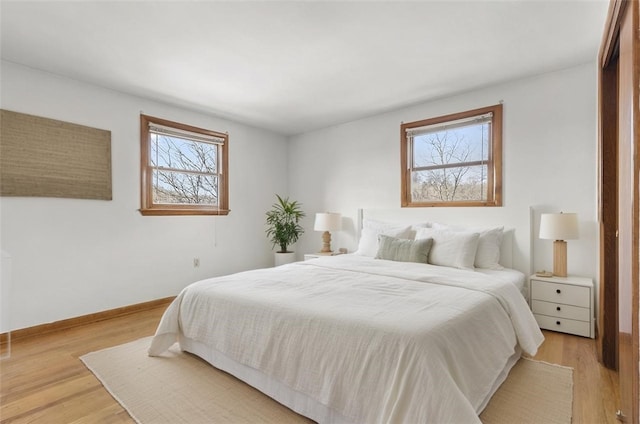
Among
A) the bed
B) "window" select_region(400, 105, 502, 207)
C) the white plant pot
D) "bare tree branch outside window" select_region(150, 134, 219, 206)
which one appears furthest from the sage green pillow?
"bare tree branch outside window" select_region(150, 134, 219, 206)

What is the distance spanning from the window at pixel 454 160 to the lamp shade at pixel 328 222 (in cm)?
97

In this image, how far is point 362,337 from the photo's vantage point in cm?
148

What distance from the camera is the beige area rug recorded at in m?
1.69

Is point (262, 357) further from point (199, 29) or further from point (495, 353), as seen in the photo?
point (199, 29)

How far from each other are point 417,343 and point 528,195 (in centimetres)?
263

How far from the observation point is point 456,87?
3.45 metres

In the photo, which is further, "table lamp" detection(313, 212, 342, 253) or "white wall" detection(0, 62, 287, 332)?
"table lamp" detection(313, 212, 342, 253)

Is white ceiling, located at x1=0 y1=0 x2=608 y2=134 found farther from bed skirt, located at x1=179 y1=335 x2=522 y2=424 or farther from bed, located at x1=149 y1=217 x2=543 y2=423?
bed skirt, located at x1=179 y1=335 x2=522 y2=424

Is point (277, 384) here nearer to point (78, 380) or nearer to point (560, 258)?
point (78, 380)

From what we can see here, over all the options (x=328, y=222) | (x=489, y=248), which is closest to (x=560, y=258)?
(x=489, y=248)

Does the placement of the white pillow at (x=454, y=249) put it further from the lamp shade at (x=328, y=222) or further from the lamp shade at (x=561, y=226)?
the lamp shade at (x=328, y=222)

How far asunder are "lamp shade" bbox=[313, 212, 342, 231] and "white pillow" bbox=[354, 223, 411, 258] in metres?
0.60

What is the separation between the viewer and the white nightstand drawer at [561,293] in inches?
104

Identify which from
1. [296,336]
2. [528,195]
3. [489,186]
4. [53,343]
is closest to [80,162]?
[53,343]
